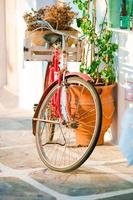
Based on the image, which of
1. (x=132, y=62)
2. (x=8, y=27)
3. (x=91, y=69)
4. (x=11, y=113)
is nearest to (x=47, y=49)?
(x=91, y=69)

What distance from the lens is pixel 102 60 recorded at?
5012 millimetres

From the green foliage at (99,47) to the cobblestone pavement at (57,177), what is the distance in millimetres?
628

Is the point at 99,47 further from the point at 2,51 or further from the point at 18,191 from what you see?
the point at 2,51

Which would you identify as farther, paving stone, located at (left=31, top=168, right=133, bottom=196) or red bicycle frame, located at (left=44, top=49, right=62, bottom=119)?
red bicycle frame, located at (left=44, top=49, right=62, bottom=119)

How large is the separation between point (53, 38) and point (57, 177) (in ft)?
4.05

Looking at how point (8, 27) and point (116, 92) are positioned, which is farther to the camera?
point (8, 27)

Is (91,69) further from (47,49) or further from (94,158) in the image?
(94,158)

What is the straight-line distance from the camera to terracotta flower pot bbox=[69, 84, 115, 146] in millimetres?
4734

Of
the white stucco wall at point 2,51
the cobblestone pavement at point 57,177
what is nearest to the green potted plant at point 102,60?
the cobblestone pavement at point 57,177

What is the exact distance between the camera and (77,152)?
4.81 meters

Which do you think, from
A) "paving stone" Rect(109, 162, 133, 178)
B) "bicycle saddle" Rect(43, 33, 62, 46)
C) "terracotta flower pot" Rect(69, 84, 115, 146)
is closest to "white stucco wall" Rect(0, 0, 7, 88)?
"bicycle saddle" Rect(43, 33, 62, 46)

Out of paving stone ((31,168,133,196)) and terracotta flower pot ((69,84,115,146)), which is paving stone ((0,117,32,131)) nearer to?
terracotta flower pot ((69,84,115,146))

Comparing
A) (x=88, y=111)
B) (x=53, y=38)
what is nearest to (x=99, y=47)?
(x=53, y=38)

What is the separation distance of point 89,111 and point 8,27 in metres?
3.20
